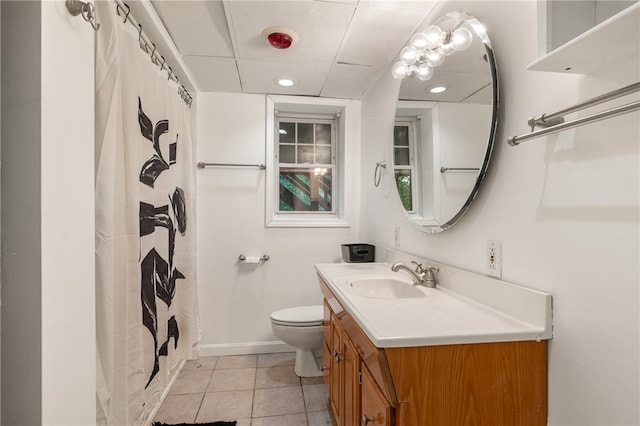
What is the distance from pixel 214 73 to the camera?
2.22 meters

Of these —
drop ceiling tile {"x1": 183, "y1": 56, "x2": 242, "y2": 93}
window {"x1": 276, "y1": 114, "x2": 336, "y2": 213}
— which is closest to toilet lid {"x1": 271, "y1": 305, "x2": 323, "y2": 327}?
window {"x1": 276, "y1": 114, "x2": 336, "y2": 213}

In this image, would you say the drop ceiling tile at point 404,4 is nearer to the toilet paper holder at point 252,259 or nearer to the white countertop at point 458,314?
the white countertop at point 458,314

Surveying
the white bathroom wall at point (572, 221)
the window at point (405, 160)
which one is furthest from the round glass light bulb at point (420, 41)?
the window at point (405, 160)

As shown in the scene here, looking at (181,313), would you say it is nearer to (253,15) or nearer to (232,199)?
(232,199)

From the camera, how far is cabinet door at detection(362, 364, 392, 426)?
2.83 feet

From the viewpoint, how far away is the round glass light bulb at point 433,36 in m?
1.35

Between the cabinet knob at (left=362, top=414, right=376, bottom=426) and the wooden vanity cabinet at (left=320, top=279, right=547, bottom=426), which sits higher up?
the wooden vanity cabinet at (left=320, top=279, right=547, bottom=426)

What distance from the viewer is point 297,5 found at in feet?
4.82

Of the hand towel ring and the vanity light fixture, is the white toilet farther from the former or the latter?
the vanity light fixture

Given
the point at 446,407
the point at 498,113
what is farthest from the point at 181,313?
the point at 498,113

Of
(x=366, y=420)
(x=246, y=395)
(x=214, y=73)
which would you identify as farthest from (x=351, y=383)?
(x=214, y=73)

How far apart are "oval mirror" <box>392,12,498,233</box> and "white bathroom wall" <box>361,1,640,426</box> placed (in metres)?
0.05

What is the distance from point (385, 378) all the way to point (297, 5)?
5.38 feet

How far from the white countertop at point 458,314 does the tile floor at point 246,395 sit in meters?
1.01
